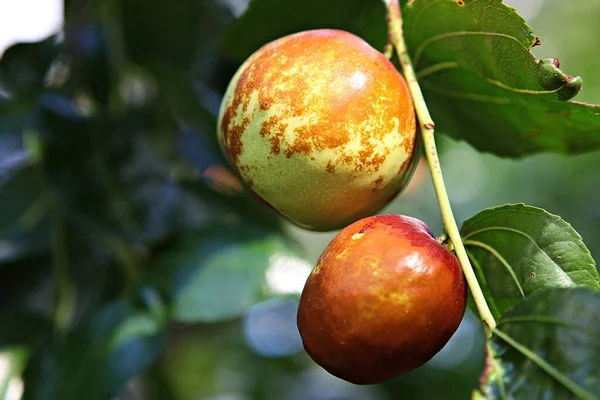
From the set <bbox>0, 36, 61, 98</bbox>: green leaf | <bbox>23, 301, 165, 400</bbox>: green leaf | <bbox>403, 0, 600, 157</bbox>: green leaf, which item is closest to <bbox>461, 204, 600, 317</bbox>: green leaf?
<bbox>403, 0, 600, 157</bbox>: green leaf

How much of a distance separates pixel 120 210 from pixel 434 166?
0.85 metres

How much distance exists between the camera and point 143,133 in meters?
1.55

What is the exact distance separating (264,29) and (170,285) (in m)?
0.52

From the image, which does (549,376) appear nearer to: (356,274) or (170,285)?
(356,274)

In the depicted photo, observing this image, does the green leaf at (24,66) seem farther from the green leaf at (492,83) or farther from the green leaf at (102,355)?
the green leaf at (492,83)

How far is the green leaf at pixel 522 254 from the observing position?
2.20 feet

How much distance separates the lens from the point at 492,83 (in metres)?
0.85

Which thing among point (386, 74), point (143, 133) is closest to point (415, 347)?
point (386, 74)

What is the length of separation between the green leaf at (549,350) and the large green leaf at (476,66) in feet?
0.86

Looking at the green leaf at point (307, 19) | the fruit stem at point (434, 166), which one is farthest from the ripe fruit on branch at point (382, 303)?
the green leaf at point (307, 19)

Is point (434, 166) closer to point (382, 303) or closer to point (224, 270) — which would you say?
point (382, 303)

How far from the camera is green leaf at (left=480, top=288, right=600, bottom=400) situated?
0.56 m

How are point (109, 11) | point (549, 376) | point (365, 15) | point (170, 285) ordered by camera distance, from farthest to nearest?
point (109, 11) < point (170, 285) < point (365, 15) < point (549, 376)

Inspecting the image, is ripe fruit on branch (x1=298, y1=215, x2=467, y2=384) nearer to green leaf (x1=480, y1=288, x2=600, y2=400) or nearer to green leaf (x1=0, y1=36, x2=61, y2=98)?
green leaf (x1=480, y1=288, x2=600, y2=400)
